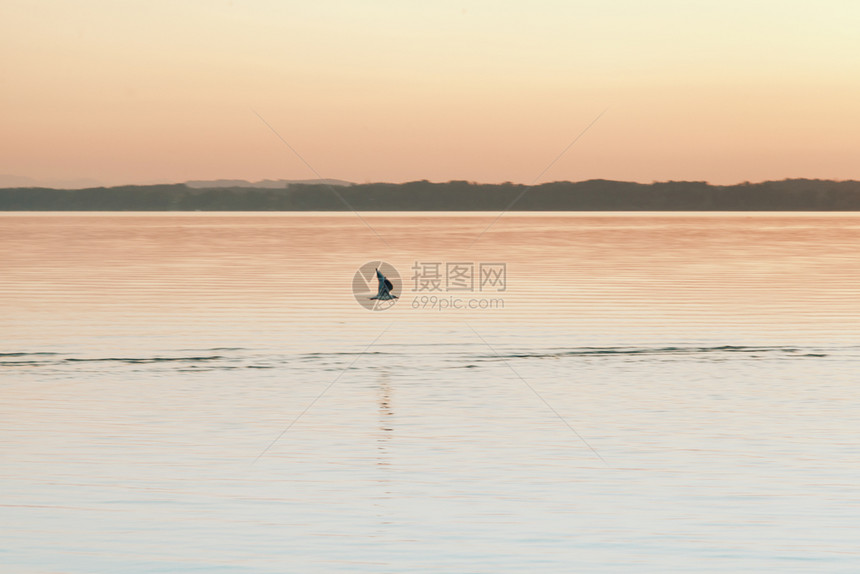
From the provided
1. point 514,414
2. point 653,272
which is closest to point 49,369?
point 514,414

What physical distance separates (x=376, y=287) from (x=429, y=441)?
40863 mm

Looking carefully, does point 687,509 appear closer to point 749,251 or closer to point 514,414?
point 514,414

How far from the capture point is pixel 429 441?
17781 mm

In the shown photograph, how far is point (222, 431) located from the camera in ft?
61.1

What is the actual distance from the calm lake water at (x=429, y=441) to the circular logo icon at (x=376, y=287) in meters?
5.80

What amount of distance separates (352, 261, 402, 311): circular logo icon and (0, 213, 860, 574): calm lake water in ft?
19.0

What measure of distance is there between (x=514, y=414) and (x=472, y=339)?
12.6 meters
